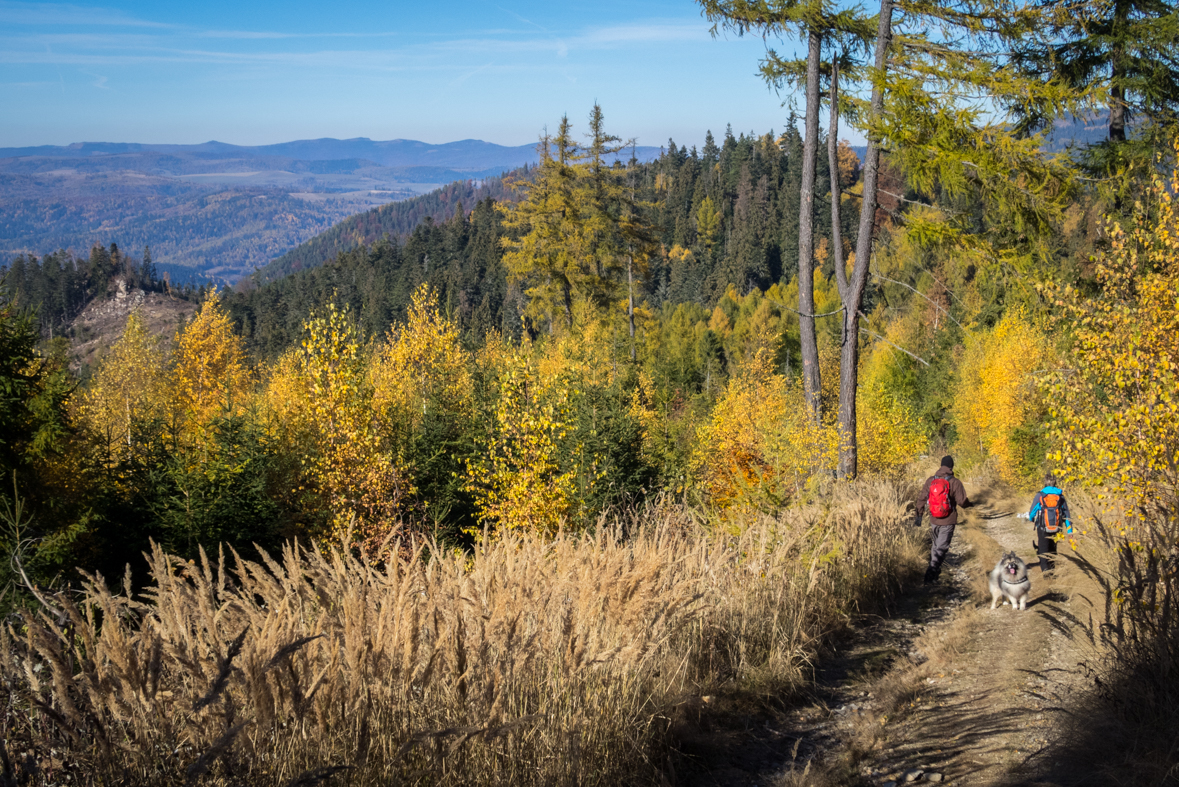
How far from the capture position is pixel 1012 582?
6.18 meters

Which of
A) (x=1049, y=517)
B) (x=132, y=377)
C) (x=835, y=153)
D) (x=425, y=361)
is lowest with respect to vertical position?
(x=132, y=377)

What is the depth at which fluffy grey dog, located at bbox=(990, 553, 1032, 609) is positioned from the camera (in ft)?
20.1

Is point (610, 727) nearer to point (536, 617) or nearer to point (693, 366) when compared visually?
point (536, 617)

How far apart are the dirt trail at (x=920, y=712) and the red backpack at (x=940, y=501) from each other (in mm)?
1069

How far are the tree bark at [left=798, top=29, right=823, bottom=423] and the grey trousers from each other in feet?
11.2

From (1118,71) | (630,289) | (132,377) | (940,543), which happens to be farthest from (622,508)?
(132,377)

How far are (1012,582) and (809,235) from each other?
6.37 m

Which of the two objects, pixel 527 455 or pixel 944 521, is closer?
pixel 944 521

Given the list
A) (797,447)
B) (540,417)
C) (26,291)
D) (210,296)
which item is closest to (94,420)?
(210,296)

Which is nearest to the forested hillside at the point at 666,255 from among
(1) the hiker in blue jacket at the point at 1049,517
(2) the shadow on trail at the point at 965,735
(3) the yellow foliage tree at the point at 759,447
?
(3) the yellow foliage tree at the point at 759,447

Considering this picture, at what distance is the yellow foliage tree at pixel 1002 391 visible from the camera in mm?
19000

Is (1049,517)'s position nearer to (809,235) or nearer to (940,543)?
(940,543)

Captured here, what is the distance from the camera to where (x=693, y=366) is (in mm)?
54219

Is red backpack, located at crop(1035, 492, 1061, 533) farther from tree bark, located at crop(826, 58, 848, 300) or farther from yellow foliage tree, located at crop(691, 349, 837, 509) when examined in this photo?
tree bark, located at crop(826, 58, 848, 300)
